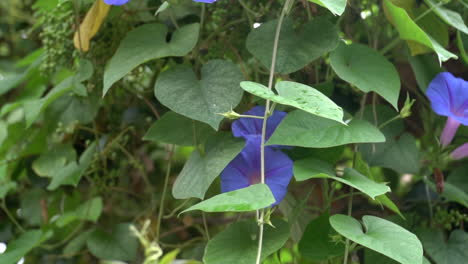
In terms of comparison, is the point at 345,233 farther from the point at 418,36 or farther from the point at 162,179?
the point at 162,179

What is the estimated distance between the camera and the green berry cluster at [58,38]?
36.1 inches

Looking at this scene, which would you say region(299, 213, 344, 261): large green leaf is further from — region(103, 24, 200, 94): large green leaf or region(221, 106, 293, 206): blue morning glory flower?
region(103, 24, 200, 94): large green leaf

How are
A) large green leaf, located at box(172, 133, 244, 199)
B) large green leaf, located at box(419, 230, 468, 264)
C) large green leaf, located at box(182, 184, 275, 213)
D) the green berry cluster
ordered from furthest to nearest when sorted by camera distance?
the green berry cluster
large green leaf, located at box(419, 230, 468, 264)
large green leaf, located at box(172, 133, 244, 199)
large green leaf, located at box(182, 184, 275, 213)

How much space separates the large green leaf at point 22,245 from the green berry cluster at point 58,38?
253mm

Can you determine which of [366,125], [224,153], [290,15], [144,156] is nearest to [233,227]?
[224,153]

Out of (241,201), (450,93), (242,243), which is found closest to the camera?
(241,201)

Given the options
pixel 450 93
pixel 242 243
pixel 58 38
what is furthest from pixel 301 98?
pixel 58 38

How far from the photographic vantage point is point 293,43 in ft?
2.47

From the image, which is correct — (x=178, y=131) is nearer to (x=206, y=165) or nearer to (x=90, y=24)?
(x=206, y=165)

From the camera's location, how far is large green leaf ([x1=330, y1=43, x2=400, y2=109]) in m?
0.73

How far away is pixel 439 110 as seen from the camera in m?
0.80

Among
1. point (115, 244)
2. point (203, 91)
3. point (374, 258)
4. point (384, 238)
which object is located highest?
point (203, 91)

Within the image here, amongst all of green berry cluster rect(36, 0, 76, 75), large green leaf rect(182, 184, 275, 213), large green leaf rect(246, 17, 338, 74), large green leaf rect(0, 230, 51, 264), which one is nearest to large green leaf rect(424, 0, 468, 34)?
large green leaf rect(246, 17, 338, 74)

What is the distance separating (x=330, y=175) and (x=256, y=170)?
0.38 feet
